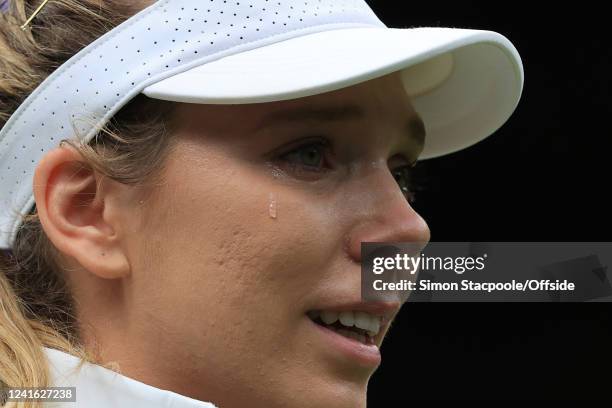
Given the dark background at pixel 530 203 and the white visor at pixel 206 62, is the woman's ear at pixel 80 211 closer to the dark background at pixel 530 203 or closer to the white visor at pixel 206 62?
the white visor at pixel 206 62

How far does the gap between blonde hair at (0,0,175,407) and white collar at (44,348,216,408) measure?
0.07 feet

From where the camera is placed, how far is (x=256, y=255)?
1.47 metres

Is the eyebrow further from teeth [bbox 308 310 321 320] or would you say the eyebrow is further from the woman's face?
teeth [bbox 308 310 321 320]

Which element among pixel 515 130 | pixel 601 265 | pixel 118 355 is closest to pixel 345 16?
pixel 118 355

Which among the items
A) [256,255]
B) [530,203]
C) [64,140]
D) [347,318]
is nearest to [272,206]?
[256,255]

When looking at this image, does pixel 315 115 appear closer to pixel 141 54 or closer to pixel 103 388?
Answer: pixel 141 54

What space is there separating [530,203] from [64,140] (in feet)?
6.06

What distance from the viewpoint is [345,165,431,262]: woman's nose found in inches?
59.9

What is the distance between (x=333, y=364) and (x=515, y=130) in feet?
5.74

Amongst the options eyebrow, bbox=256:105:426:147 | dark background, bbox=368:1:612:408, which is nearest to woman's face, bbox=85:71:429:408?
eyebrow, bbox=256:105:426:147

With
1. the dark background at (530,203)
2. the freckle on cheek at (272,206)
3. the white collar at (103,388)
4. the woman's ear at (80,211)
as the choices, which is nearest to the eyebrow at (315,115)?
the freckle on cheek at (272,206)

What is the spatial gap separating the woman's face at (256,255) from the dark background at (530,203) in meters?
1.52

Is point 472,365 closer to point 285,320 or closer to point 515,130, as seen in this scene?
point 515,130

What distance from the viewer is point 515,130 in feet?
10.2
